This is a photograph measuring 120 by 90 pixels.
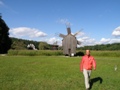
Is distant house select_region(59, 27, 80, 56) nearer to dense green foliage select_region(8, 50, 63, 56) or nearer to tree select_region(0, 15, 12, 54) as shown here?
dense green foliage select_region(8, 50, 63, 56)

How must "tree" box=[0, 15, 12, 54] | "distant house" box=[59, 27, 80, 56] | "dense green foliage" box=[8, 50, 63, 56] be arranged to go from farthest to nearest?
"tree" box=[0, 15, 12, 54] < "dense green foliage" box=[8, 50, 63, 56] < "distant house" box=[59, 27, 80, 56]

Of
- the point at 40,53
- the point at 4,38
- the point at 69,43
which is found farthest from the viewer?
the point at 4,38

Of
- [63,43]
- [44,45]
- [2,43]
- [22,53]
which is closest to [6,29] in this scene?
[2,43]

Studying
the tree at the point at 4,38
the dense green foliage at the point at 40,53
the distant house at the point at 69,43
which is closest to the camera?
the distant house at the point at 69,43

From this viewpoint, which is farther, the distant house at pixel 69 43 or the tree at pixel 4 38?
the tree at pixel 4 38

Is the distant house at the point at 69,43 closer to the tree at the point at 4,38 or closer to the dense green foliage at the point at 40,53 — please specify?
the dense green foliage at the point at 40,53

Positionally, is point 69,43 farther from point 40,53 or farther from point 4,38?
point 4,38

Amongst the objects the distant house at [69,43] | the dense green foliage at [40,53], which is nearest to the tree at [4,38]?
the dense green foliage at [40,53]

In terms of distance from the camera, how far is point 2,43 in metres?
82.7

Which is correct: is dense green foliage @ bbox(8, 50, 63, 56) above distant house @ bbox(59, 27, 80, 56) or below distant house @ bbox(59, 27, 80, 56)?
below

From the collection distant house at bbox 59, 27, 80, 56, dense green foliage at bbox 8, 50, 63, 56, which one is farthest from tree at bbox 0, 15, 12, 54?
distant house at bbox 59, 27, 80, 56

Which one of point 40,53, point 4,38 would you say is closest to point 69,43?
point 40,53

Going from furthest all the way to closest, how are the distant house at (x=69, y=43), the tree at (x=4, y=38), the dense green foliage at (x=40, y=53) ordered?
the tree at (x=4, y=38)
the dense green foliage at (x=40, y=53)
the distant house at (x=69, y=43)

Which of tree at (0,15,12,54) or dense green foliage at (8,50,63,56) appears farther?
tree at (0,15,12,54)
